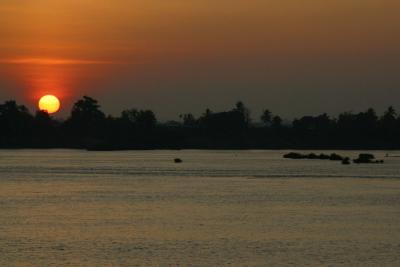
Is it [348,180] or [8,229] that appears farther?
[348,180]

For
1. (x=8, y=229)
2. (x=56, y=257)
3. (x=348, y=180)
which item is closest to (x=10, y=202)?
(x=8, y=229)

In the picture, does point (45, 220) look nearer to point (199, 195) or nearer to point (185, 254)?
point (185, 254)

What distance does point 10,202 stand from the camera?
262 feet

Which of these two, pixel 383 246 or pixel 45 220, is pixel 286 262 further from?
pixel 45 220

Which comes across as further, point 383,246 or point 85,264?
point 383,246

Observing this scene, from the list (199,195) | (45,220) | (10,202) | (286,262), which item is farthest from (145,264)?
(199,195)

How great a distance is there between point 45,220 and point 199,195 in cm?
2778

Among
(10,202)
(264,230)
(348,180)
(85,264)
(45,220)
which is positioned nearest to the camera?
(85,264)

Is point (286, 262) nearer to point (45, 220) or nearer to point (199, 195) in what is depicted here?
point (45, 220)

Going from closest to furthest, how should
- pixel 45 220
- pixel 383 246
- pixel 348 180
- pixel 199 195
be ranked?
pixel 383 246 < pixel 45 220 < pixel 199 195 < pixel 348 180

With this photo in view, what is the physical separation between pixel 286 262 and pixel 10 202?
39.3m

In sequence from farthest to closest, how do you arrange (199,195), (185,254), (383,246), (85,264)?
(199,195) → (383,246) → (185,254) → (85,264)

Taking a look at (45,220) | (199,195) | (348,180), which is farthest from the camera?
(348,180)

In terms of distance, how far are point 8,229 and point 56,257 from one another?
12.4 meters
